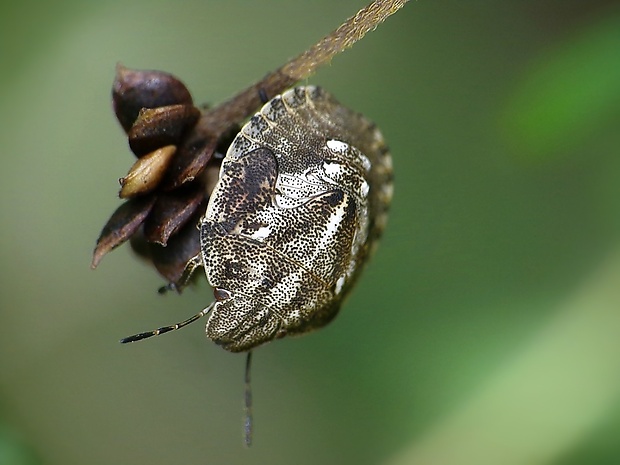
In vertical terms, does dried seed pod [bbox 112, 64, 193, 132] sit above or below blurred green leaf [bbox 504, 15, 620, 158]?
above

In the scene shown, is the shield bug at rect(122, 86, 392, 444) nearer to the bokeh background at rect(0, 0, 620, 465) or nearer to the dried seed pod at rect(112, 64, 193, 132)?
the dried seed pod at rect(112, 64, 193, 132)

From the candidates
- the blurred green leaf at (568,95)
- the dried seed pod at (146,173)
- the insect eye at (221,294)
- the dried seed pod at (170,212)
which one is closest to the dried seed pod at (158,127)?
the dried seed pod at (146,173)

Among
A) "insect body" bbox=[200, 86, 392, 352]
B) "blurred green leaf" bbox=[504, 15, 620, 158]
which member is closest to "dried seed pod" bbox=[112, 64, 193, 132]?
"insect body" bbox=[200, 86, 392, 352]

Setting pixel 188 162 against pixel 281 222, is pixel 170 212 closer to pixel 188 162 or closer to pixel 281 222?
pixel 188 162

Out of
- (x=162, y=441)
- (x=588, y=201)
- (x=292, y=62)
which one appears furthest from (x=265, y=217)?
(x=162, y=441)

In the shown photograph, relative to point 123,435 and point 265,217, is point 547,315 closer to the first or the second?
point 265,217

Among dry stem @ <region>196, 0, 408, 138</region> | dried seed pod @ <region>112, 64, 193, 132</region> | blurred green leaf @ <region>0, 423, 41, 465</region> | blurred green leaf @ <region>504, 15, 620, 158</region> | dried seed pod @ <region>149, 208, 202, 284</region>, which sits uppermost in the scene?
dried seed pod @ <region>112, 64, 193, 132</region>

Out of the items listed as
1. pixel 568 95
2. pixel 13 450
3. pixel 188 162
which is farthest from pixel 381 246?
pixel 13 450
